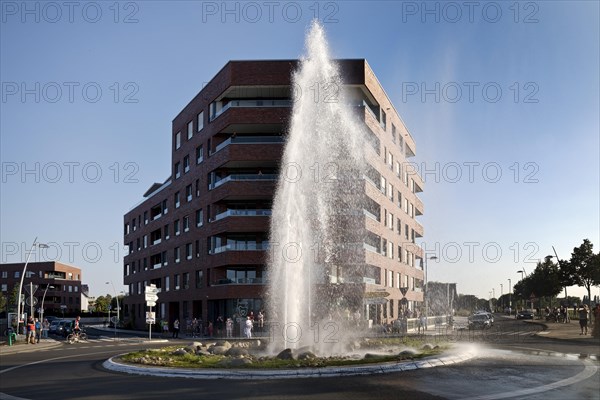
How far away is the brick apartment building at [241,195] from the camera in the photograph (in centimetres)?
5150

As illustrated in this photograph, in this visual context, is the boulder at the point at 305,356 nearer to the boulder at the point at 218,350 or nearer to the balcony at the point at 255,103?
the boulder at the point at 218,350

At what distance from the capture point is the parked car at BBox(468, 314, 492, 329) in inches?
1975

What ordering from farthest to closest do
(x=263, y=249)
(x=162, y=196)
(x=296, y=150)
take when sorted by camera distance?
(x=162, y=196) → (x=263, y=249) → (x=296, y=150)

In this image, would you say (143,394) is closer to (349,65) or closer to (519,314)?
(349,65)

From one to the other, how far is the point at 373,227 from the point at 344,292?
7925mm

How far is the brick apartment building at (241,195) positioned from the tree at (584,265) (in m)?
18.0

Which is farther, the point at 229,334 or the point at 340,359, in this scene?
the point at 229,334

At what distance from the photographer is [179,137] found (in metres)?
69.4

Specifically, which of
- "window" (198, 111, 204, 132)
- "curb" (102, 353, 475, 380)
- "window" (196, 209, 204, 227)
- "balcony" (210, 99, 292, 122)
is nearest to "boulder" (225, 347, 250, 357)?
"curb" (102, 353, 475, 380)

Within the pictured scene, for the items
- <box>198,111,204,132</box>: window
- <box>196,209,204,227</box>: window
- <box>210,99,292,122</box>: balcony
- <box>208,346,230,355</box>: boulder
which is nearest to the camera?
<box>208,346,230,355</box>: boulder

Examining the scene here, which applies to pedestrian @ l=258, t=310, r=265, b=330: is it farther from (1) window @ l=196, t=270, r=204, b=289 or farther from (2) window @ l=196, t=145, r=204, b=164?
(2) window @ l=196, t=145, r=204, b=164

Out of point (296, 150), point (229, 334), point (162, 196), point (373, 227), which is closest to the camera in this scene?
point (296, 150)

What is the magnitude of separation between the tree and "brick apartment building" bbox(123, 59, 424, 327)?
59.0 feet

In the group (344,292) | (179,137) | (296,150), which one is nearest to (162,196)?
(179,137)
